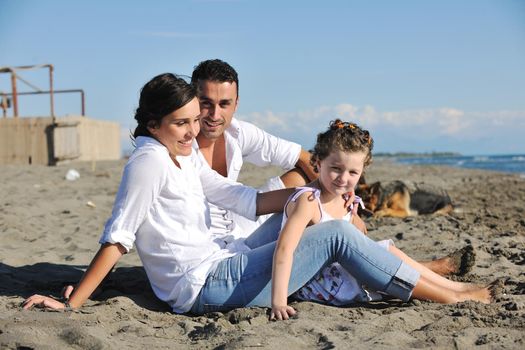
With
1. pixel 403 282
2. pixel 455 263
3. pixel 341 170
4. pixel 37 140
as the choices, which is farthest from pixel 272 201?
pixel 37 140

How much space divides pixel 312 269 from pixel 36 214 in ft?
15.8

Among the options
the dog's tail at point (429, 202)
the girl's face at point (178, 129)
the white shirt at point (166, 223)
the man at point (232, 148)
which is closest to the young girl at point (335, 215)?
the white shirt at point (166, 223)

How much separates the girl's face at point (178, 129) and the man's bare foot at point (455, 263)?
1840 millimetres

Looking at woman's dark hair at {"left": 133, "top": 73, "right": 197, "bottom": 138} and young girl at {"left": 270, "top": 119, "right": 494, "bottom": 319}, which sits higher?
woman's dark hair at {"left": 133, "top": 73, "right": 197, "bottom": 138}

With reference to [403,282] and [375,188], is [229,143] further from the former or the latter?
[375,188]

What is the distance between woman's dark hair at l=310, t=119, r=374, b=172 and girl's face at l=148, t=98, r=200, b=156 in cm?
71

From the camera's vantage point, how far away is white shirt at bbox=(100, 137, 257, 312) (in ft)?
9.94

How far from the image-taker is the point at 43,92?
59.0 feet

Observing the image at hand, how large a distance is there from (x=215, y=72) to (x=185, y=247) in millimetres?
1502

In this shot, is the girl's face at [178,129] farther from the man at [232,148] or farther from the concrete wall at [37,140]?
the concrete wall at [37,140]

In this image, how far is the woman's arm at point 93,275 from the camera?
3.08 meters

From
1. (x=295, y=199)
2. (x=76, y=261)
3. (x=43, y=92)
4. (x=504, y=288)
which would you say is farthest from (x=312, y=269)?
(x=43, y=92)

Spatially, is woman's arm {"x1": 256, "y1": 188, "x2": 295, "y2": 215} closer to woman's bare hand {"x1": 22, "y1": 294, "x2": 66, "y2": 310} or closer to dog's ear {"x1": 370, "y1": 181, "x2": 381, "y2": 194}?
woman's bare hand {"x1": 22, "y1": 294, "x2": 66, "y2": 310}

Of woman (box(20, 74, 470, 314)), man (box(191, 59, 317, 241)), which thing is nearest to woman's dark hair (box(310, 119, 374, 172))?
woman (box(20, 74, 470, 314))
